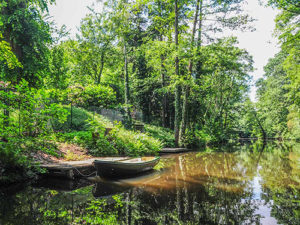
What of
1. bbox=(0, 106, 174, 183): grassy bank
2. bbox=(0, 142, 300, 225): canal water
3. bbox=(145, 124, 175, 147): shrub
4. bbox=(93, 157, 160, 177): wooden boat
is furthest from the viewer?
bbox=(145, 124, 175, 147): shrub

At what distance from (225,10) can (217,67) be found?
223 inches

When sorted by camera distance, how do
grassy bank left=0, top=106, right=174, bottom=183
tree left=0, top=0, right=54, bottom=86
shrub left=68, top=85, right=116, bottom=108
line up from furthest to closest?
shrub left=68, top=85, right=116, bottom=108
tree left=0, top=0, right=54, bottom=86
grassy bank left=0, top=106, right=174, bottom=183

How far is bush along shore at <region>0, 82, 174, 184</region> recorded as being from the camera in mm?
5586

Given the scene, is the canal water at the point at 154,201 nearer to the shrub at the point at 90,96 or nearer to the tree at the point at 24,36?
the tree at the point at 24,36

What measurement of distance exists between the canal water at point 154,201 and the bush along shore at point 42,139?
68cm

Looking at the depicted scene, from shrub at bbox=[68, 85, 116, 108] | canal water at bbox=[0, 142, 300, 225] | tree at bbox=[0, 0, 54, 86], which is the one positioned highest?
tree at bbox=[0, 0, 54, 86]

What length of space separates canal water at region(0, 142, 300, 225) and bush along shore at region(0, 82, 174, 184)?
68 centimetres

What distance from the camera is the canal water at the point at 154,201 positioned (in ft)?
12.3

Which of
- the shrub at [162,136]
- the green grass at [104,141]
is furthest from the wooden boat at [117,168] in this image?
the shrub at [162,136]

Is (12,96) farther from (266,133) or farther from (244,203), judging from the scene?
(266,133)

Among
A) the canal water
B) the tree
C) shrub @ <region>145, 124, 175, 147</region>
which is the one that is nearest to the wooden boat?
the canal water

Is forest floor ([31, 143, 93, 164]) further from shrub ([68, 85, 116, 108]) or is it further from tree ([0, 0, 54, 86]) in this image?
shrub ([68, 85, 116, 108])

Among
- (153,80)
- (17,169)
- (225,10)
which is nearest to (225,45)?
(225,10)

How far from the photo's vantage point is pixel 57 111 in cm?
638
